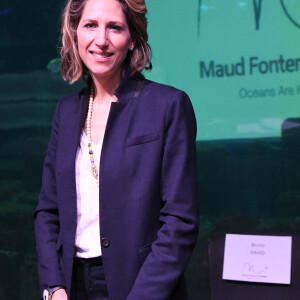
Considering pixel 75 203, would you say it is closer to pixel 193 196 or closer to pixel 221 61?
pixel 193 196

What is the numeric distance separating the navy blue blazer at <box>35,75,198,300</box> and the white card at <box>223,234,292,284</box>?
1.02 metres

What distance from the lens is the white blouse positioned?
63.0 inches

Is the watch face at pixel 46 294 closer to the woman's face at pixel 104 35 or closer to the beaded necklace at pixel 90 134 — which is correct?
the beaded necklace at pixel 90 134

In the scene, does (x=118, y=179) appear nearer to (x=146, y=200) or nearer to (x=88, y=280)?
(x=146, y=200)

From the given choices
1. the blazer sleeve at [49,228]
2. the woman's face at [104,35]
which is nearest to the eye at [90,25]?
the woman's face at [104,35]

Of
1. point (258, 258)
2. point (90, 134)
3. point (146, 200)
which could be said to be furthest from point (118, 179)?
point (258, 258)

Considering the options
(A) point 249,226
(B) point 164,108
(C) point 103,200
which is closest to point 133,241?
(C) point 103,200

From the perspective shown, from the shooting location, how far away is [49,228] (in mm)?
1743

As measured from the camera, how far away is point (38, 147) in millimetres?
3871

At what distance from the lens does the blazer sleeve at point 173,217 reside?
1509mm

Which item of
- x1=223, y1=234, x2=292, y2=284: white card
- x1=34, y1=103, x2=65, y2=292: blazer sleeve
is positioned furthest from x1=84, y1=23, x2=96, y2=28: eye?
x1=223, y1=234, x2=292, y2=284: white card

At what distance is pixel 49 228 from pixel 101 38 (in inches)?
22.0

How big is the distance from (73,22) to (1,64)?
2.29m

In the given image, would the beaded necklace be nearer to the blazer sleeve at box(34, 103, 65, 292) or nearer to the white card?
the blazer sleeve at box(34, 103, 65, 292)
